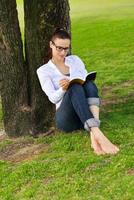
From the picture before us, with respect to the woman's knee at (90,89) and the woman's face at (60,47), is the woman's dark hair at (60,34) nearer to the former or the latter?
Answer: the woman's face at (60,47)

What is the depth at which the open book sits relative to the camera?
653 cm

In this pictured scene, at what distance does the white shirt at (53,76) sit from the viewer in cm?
686

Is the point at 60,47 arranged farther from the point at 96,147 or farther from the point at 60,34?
the point at 96,147

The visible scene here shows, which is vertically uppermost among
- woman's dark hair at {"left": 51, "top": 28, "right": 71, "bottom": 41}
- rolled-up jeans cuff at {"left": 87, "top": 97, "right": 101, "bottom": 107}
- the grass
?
woman's dark hair at {"left": 51, "top": 28, "right": 71, "bottom": 41}

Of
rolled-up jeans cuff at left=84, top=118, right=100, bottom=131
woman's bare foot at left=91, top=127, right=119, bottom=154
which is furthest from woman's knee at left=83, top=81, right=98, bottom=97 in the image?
woman's bare foot at left=91, top=127, right=119, bottom=154

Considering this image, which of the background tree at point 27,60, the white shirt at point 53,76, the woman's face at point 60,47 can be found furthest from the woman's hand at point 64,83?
the background tree at point 27,60

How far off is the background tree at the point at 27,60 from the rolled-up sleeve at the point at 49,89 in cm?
56

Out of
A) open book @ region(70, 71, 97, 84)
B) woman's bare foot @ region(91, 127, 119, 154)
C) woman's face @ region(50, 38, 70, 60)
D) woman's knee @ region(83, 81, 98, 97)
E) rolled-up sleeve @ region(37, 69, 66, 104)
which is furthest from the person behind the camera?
woman's face @ region(50, 38, 70, 60)

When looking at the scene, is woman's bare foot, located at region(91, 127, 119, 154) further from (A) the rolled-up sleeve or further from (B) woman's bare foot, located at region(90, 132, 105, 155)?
(A) the rolled-up sleeve

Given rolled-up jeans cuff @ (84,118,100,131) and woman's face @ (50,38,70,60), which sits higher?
woman's face @ (50,38,70,60)

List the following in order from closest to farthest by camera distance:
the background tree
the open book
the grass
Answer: the grass
the open book
the background tree

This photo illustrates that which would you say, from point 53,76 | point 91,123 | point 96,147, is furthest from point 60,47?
point 96,147

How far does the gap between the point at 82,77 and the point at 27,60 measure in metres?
1.07

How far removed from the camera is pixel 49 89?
6910 millimetres
